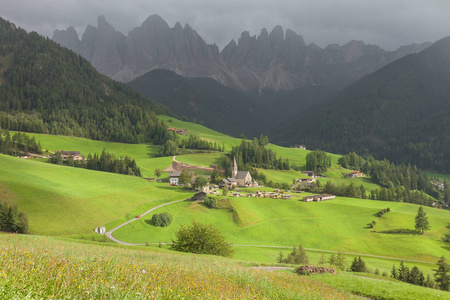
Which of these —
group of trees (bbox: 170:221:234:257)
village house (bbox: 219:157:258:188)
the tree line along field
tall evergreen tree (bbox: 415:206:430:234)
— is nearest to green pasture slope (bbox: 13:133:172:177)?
village house (bbox: 219:157:258:188)

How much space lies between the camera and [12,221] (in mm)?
61719

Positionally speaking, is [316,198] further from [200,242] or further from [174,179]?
[200,242]

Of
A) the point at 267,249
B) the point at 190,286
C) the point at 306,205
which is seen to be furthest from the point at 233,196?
the point at 190,286

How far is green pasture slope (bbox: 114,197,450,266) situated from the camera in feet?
267

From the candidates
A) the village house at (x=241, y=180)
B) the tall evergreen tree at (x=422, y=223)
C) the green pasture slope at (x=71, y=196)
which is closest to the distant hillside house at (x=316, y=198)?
the tall evergreen tree at (x=422, y=223)

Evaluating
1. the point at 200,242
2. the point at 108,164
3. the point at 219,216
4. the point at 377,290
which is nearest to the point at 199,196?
the point at 219,216

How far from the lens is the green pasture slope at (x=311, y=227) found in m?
81.5

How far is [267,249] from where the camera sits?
253 feet

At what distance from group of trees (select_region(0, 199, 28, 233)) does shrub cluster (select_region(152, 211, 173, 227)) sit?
3123cm

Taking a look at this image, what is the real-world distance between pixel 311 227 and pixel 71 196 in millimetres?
74051

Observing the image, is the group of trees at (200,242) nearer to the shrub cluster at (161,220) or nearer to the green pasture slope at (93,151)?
the shrub cluster at (161,220)

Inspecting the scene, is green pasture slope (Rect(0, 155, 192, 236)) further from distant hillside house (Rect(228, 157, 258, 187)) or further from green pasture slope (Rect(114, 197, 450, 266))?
distant hillside house (Rect(228, 157, 258, 187))

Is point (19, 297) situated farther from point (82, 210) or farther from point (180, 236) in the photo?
point (82, 210)

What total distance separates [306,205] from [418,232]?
35.7m
